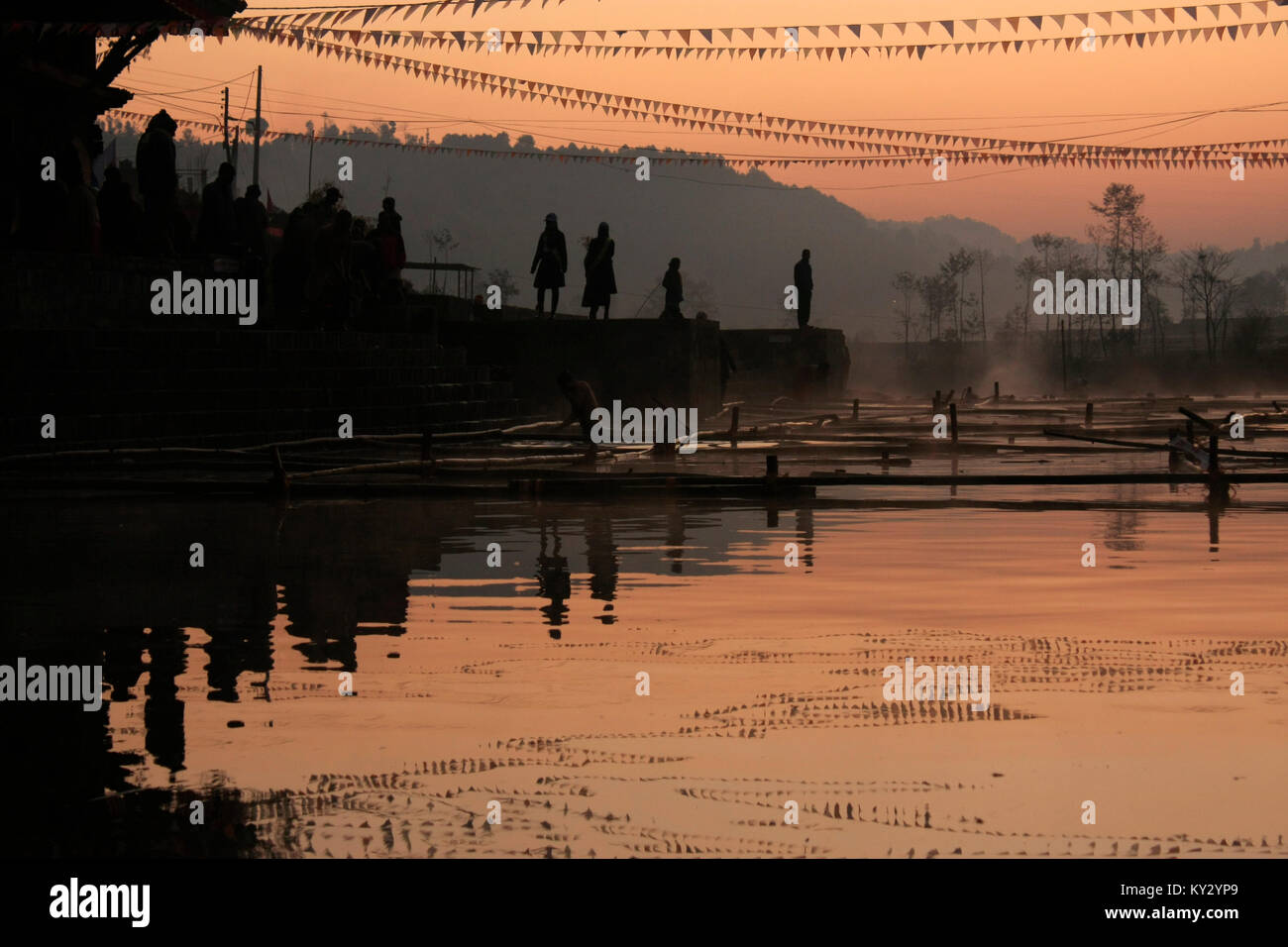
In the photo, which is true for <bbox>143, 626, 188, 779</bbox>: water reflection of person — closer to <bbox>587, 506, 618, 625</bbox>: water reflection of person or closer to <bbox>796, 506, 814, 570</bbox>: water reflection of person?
<bbox>587, 506, 618, 625</bbox>: water reflection of person

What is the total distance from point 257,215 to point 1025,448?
10865mm

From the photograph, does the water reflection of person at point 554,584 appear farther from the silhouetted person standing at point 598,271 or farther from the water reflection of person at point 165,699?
the silhouetted person standing at point 598,271

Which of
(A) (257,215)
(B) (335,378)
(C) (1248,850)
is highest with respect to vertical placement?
(A) (257,215)

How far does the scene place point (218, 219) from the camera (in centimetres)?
2434

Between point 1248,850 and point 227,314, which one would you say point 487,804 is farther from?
point 227,314

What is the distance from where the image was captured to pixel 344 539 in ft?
44.2

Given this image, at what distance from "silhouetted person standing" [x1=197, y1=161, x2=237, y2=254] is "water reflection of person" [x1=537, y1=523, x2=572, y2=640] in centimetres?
1223

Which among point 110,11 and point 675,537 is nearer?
point 675,537

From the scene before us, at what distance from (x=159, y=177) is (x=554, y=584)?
1365 cm

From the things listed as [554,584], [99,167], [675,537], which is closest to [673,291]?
[99,167]

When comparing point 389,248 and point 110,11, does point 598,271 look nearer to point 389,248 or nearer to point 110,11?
point 389,248

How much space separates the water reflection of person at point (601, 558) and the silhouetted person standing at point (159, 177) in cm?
914

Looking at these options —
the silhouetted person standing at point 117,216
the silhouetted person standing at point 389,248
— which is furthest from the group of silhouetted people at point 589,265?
the silhouetted person standing at point 117,216

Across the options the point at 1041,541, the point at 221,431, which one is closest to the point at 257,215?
the point at 221,431
